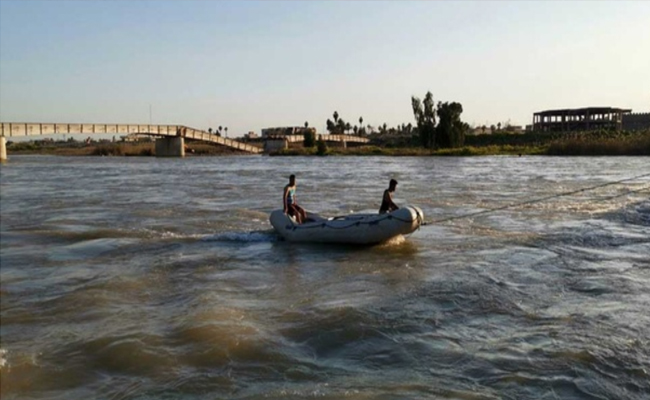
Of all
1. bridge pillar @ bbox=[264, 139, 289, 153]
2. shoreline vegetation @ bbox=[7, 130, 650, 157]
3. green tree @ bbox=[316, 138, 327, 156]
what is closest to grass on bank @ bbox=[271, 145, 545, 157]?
shoreline vegetation @ bbox=[7, 130, 650, 157]

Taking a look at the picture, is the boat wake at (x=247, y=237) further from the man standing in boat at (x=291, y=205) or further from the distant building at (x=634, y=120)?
the distant building at (x=634, y=120)

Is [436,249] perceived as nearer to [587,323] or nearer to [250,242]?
[250,242]

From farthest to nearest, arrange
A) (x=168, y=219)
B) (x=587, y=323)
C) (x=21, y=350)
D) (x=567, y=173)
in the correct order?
1. (x=567, y=173)
2. (x=168, y=219)
3. (x=587, y=323)
4. (x=21, y=350)

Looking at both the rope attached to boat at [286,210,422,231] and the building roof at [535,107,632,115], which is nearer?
the rope attached to boat at [286,210,422,231]

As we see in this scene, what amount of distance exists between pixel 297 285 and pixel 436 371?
19.7 ft

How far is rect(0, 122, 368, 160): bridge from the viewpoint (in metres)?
76.4

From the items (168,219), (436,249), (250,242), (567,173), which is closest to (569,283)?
(436,249)

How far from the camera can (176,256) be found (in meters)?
18.6

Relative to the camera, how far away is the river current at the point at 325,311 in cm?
890

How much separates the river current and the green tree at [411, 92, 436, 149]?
235 ft

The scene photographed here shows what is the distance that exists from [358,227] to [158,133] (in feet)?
269

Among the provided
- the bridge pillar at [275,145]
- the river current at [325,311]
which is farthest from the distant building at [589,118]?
the river current at [325,311]

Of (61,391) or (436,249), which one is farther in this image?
(436,249)

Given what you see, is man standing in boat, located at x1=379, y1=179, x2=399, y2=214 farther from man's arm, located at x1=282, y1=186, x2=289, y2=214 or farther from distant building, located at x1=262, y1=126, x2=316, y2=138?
distant building, located at x1=262, y1=126, x2=316, y2=138
